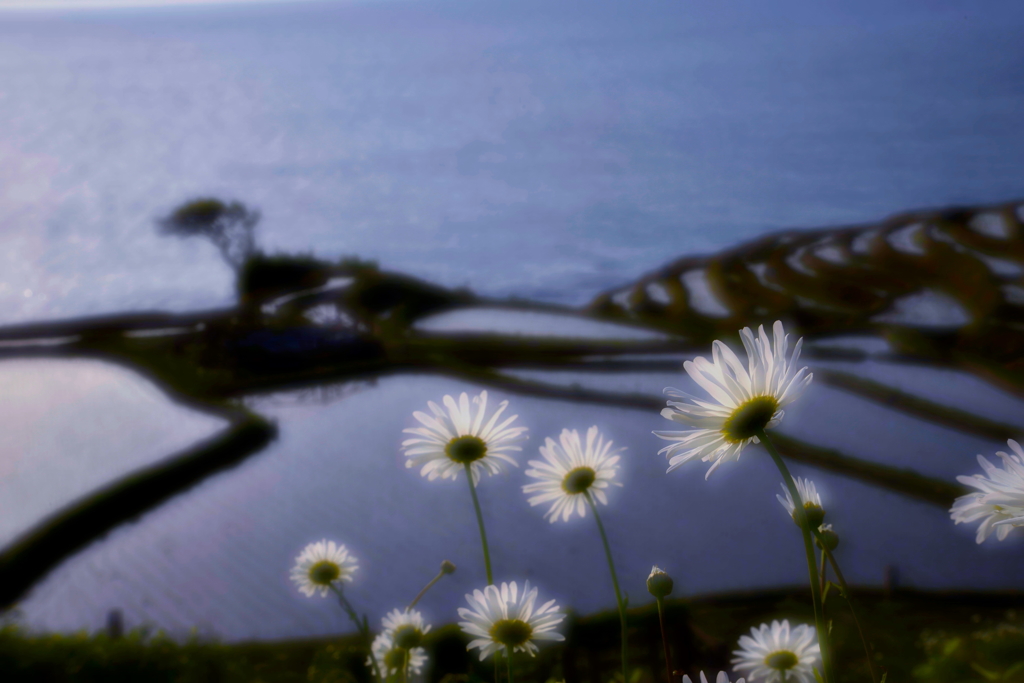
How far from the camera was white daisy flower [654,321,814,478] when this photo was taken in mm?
154

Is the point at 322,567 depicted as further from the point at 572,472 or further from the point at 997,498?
the point at 997,498

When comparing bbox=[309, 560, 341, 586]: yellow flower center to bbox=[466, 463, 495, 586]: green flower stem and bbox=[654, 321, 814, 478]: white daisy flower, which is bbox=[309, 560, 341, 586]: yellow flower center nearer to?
bbox=[466, 463, 495, 586]: green flower stem

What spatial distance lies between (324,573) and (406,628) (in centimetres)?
9

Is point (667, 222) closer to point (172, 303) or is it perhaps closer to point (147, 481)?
point (147, 481)

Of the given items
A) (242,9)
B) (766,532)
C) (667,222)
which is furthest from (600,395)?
Result: (242,9)

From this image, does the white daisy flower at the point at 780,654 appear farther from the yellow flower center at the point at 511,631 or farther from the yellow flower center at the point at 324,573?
the yellow flower center at the point at 324,573

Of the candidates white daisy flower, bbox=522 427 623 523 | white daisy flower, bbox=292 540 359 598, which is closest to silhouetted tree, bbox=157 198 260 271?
white daisy flower, bbox=292 540 359 598

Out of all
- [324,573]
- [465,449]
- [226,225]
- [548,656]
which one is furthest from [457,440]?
[226,225]

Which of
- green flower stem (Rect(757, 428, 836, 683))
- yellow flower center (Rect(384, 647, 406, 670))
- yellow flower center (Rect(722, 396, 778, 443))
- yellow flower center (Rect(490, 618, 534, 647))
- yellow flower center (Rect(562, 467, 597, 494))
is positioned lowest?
green flower stem (Rect(757, 428, 836, 683))

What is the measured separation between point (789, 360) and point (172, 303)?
3553 millimetres

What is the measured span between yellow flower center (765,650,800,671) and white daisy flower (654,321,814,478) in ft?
0.42

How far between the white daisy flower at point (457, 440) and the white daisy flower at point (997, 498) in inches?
5.8

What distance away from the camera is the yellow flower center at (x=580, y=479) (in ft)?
0.89

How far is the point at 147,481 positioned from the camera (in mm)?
2207
